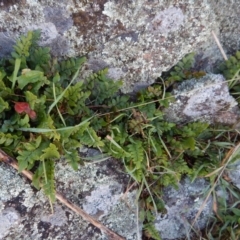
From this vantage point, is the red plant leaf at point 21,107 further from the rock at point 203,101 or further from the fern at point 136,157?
the rock at point 203,101

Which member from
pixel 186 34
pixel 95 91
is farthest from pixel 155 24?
pixel 95 91

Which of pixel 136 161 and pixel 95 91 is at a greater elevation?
pixel 95 91

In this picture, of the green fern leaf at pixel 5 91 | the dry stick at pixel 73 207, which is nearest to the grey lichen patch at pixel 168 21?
the green fern leaf at pixel 5 91

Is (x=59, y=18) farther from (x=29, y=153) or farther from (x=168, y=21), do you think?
(x=29, y=153)

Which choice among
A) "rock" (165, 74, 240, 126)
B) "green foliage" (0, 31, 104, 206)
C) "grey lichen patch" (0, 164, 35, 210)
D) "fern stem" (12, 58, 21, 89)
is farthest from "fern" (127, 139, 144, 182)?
"fern stem" (12, 58, 21, 89)

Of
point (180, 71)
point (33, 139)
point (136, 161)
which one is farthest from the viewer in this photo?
point (180, 71)

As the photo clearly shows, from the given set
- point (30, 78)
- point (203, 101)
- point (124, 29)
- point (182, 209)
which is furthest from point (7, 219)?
Answer: point (203, 101)

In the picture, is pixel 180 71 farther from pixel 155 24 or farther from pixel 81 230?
pixel 81 230

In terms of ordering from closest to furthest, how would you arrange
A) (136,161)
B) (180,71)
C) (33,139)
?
(33,139), (136,161), (180,71)
